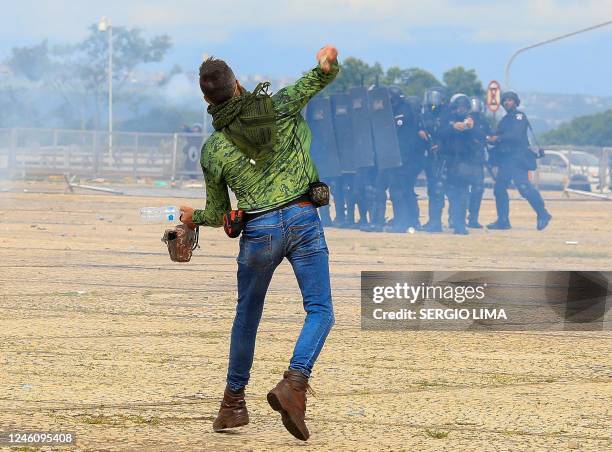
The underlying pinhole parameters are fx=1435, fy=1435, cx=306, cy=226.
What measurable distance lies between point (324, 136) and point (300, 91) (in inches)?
606

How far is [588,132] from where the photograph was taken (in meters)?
92.8

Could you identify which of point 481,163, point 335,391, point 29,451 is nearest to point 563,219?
point 481,163

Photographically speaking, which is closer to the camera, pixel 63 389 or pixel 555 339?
pixel 63 389

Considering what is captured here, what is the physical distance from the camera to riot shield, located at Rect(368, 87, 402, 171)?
20797 mm

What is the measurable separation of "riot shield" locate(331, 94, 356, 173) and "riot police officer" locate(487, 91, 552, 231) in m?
2.82

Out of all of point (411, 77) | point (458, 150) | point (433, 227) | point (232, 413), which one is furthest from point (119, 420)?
point (411, 77)

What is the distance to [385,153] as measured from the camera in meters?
20.9

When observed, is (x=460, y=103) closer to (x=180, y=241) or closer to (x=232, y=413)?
(x=180, y=241)

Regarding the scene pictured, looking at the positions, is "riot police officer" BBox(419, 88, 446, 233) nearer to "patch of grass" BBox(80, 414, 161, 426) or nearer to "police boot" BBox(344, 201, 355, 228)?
"police boot" BBox(344, 201, 355, 228)

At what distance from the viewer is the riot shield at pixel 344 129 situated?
69.6ft

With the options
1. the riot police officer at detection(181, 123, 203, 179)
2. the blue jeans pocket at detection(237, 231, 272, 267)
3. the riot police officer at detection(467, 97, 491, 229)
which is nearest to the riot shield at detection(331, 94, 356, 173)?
the riot police officer at detection(467, 97, 491, 229)

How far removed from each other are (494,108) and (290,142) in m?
35.2

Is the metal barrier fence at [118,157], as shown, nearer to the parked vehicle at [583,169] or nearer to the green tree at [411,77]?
the parked vehicle at [583,169]

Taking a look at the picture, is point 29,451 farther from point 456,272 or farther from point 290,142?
point 456,272
